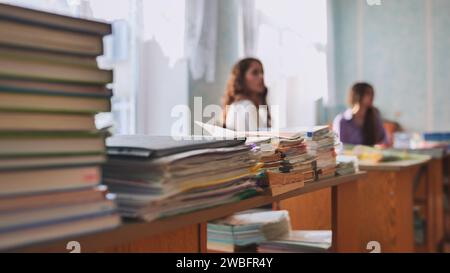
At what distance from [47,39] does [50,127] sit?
10 cm

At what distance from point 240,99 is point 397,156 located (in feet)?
3.26

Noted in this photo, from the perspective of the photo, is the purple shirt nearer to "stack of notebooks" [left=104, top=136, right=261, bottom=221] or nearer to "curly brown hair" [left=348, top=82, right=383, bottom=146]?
"curly brown hair" [left=348, top=82, right=383, bottom=146]

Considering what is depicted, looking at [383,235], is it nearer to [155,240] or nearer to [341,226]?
[341,226]

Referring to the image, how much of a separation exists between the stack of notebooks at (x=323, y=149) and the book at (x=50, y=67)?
62 centimetres

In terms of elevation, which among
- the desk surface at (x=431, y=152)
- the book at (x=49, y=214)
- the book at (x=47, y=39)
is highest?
the book at (x=47, y=39)

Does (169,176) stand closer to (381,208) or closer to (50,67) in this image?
(50,67)

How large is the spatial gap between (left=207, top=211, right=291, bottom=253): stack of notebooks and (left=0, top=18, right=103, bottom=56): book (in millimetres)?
945

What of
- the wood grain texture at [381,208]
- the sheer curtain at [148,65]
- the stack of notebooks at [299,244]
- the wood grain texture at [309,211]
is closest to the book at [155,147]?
the stack of notebooks at [299,244]

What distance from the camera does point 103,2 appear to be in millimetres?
2842

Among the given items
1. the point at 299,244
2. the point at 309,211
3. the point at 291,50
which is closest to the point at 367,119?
the point at 291,50

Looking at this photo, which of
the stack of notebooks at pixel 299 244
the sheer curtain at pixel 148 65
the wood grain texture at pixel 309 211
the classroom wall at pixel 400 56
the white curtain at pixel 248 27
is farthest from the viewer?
the classroom wall at pixel 400 56

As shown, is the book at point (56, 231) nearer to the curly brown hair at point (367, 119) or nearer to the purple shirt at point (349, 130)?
the purple shirt at point (349, 130)

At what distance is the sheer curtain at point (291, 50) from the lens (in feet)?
15.5
